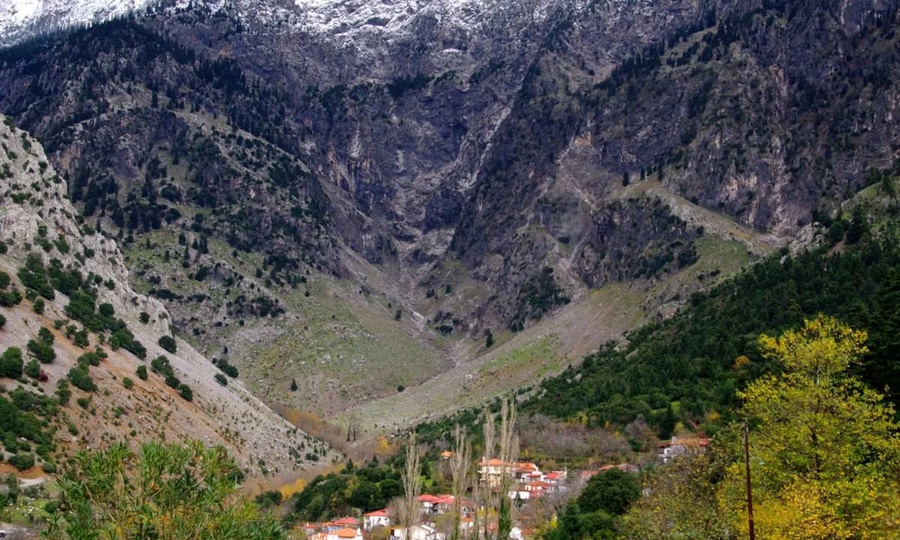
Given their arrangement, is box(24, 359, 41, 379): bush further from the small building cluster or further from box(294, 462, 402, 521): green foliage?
the small building cluster

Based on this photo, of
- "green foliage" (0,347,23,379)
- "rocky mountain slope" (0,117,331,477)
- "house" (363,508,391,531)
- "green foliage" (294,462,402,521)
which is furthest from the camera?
"green foliage" (294,462,402,521)

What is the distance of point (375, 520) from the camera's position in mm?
74250

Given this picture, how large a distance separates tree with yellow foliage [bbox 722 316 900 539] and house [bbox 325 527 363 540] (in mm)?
40341

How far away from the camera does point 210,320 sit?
616 ft

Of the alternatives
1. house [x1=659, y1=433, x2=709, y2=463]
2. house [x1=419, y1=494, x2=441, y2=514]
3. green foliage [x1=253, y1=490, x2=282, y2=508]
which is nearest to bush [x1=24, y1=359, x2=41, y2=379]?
green foliage [x1=253, y1=490, x2=282, y2=508]

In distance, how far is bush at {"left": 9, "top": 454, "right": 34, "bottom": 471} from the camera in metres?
62.4

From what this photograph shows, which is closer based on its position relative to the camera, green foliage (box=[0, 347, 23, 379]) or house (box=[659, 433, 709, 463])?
house (box=[659, 433, 709, 463])

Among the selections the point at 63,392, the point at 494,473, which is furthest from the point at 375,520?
the point at 494,473

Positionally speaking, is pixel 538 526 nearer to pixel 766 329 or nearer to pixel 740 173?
pixel 766 329

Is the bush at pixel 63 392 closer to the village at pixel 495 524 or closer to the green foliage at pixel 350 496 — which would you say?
the green foliage at pixel 350 496

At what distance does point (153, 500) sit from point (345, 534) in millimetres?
46330

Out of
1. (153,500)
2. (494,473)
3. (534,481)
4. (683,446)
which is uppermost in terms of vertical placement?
(683,446)

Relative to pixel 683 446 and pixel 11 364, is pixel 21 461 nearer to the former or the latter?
pixel 11 364

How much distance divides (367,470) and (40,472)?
3803 centimetres
